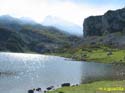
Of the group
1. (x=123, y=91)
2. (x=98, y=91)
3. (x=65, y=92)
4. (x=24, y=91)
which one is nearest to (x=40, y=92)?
(x=24, y=91)

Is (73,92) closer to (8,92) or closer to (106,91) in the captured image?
(106,91)

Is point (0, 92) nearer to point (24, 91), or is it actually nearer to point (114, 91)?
point (24, 91)

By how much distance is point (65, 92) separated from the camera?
236 ft

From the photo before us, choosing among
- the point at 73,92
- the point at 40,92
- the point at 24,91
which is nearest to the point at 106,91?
the point at 73,92

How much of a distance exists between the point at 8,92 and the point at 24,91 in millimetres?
4885

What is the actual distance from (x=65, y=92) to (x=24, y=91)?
26.1 metres

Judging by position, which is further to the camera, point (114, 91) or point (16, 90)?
point (16, 90)

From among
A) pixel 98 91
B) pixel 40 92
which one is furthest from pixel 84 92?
pixel 40 92

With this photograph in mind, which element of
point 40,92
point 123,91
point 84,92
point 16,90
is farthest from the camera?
point 16,90

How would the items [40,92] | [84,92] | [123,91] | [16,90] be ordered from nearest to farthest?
[123,91]
[84,92]
[40,92]
[16,90]

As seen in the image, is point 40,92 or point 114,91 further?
point 40,92

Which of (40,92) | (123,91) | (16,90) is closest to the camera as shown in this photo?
(123,91)

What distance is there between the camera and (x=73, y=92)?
71.2 m

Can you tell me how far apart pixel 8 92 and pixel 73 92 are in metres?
28.5
